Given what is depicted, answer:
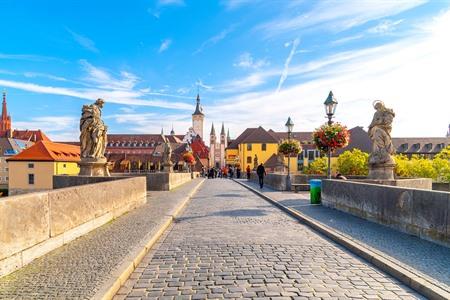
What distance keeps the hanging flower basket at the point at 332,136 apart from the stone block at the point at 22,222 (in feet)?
40.8

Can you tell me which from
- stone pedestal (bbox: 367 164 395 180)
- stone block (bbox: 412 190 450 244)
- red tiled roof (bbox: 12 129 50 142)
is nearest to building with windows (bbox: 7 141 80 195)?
red tiled roof (bbox: 12 129 50 142)

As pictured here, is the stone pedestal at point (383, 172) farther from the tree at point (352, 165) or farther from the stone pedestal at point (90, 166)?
the tree at point (352, 165)

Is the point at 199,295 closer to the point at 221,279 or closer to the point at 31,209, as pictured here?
the point at 221,279

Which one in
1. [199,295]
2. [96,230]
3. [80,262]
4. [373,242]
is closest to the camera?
[199,295]

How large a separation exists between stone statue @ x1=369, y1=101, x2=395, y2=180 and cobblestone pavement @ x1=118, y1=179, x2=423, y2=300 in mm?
6272

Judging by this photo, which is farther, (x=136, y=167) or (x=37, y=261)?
(x=136, y=167)

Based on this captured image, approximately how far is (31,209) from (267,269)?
3.64 m

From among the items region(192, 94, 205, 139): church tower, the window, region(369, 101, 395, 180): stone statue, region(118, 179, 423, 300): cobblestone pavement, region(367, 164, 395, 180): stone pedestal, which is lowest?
the window

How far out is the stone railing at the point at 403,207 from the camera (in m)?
6.52

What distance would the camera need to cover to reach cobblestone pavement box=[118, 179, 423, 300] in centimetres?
438

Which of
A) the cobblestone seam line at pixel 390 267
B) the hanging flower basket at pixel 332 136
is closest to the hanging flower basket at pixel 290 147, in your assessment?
the hanging flower basket at pixel 332 136

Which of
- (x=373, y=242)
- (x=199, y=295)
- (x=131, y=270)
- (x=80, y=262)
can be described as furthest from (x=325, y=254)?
(x=80, y=262)

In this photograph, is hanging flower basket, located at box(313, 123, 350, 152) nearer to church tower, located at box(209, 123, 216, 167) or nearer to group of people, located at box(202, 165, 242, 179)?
group of people, located at box(202, 165, 242, 179)

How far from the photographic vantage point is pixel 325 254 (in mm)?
6305
